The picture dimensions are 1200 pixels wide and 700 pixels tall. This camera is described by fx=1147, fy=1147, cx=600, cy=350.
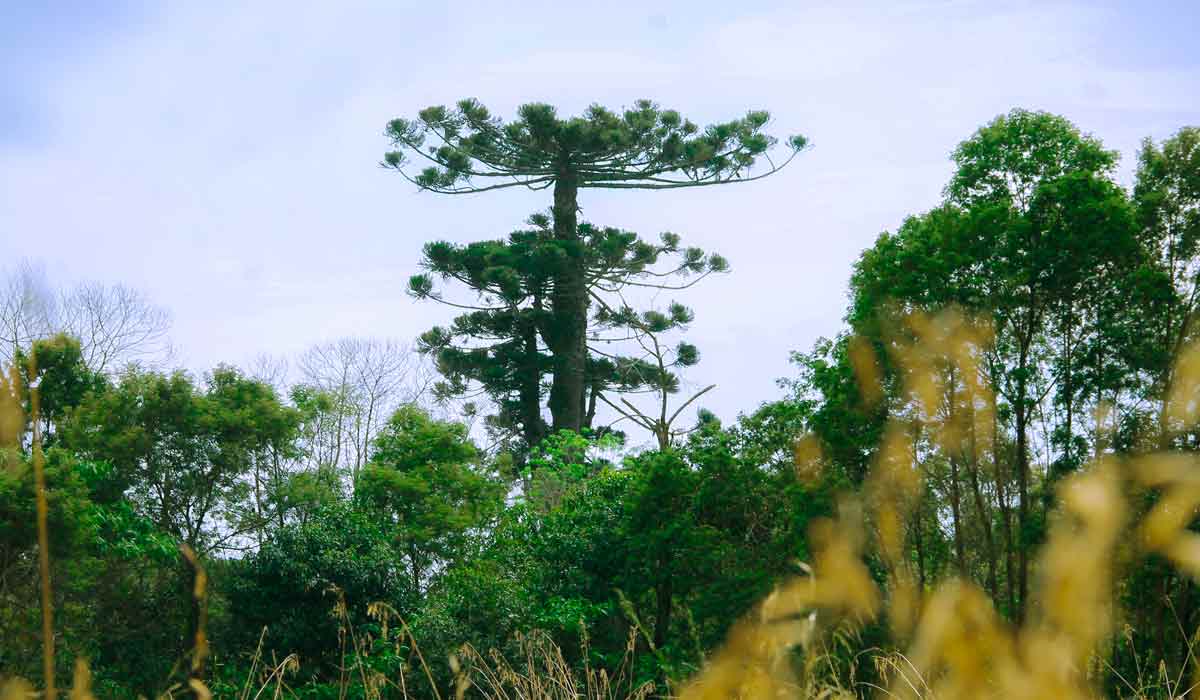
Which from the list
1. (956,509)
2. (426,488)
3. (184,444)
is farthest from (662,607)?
(184,444)

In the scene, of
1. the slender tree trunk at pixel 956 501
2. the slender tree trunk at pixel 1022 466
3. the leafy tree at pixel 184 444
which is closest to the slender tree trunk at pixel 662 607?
the slender tree trunk at pixel 956 501

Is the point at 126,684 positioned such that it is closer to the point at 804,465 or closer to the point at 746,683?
the point at 804,465

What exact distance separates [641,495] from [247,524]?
8364 mm

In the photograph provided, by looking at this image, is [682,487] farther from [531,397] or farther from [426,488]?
[531,397]

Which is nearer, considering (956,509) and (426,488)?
(956,509)

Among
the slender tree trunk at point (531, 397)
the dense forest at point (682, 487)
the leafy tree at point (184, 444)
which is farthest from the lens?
the slender tree trunk at point (531, 397)

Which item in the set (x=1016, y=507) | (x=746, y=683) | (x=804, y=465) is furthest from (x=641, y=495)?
(x=746, y=683)

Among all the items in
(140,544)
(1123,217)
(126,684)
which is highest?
(1123,217)

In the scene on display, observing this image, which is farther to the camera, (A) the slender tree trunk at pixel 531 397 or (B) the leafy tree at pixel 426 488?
(A) the slender tree trunk at pixel 531 397

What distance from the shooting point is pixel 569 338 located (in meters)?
25.1

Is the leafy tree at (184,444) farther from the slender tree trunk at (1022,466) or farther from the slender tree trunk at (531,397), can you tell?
the slender tree trunk at (1022,466)

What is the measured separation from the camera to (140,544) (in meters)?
16.0

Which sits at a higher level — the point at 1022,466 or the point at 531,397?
the point at 531,397

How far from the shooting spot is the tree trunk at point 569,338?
81.1 ft
